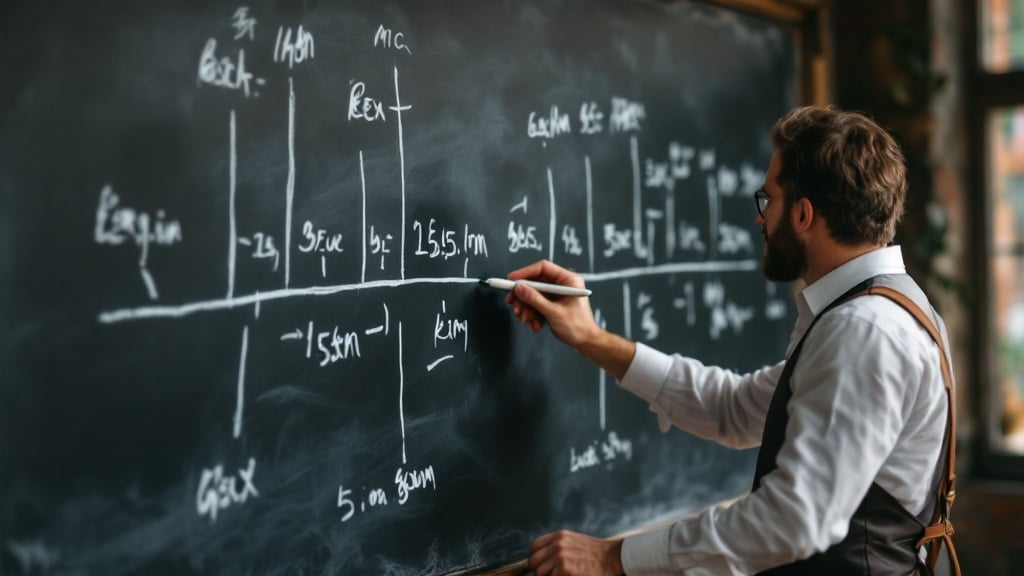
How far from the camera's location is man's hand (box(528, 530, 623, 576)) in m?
1.92

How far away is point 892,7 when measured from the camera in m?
3.53

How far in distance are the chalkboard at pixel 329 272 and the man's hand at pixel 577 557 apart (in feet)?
0.49

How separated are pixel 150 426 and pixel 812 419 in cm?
111

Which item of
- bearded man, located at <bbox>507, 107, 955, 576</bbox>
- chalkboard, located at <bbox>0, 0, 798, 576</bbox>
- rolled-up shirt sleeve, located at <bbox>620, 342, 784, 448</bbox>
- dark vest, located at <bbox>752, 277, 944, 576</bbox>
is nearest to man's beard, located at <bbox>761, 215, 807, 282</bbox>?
bearded man, located at <bbox>507, 107, 955, 576</bbox>

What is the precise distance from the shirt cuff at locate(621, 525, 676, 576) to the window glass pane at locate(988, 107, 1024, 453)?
2.34m

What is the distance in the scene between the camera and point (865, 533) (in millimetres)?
1820

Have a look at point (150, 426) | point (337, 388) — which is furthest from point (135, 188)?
point (337, 388)

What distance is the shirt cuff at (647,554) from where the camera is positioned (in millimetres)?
1847

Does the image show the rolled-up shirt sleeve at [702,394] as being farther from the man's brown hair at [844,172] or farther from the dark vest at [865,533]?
the man's brown hair at [844,172]

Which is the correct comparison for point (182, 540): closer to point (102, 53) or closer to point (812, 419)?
point (102, 53)

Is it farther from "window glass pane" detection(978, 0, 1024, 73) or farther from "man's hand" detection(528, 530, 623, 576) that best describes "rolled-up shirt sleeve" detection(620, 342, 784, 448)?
"window glass pane" detection(978, 0, 1024, 73)

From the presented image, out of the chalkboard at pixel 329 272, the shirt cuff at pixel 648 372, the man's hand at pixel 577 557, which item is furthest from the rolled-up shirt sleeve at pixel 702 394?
the man's hand at pixel 577 557

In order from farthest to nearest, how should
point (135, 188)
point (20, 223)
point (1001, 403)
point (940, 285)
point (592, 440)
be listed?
point (1001, 403) < point (940, 285) < point (592, 440) < point (135, 188) < point (20, 223)

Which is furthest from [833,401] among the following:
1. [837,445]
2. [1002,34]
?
[1002,34]
